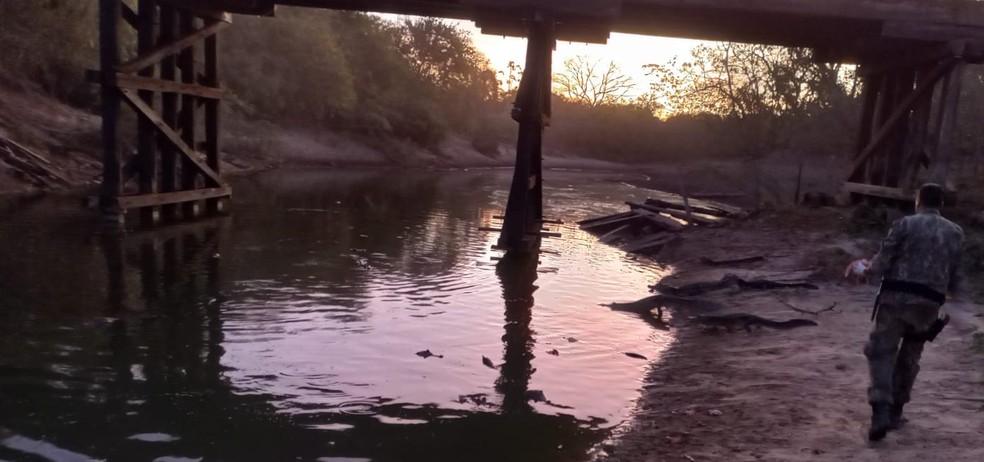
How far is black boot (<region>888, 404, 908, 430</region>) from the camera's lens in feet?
18.3

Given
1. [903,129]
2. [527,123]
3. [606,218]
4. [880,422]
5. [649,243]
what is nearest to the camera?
[880,422]

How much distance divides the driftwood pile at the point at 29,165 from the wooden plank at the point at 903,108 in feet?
66.9

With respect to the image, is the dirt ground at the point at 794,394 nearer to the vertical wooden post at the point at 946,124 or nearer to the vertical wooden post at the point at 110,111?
the vertical wooden post at the point at 946,124

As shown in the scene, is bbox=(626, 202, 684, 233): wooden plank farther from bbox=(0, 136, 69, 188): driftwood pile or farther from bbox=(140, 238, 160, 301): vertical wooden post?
bbox=(0, 136, 69, 188): driftwood pile

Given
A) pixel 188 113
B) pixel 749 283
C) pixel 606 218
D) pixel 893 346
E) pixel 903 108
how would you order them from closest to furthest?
pixel 893 346 → pixel 749 283 → pixel 903 108 → pixel 188 113 → pixel 606 218

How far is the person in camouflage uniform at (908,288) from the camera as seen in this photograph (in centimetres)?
547

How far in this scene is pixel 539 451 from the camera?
238 inches

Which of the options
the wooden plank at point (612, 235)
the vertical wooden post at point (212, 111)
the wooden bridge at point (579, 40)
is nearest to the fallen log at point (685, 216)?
the wooden plank at point (612, 235)

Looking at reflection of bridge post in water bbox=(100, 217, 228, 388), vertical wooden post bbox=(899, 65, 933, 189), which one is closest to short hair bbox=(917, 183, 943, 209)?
reflection of bridge post in water bbox=(100, 217, 228, 388)

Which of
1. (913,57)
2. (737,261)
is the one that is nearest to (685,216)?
(737,261)

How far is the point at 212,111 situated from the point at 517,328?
11.6 meters

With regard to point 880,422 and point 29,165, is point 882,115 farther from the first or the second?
point 29,165

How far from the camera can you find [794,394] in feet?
22.4

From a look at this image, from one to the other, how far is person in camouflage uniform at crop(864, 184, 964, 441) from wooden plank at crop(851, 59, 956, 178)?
953 centimetres
